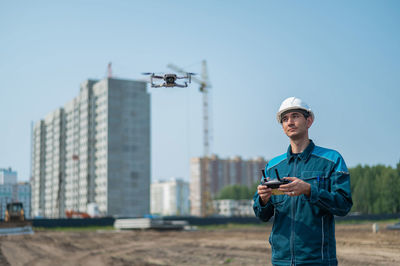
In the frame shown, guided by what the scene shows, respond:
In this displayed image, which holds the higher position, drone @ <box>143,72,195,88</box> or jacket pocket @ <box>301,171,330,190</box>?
drone @ <box>143,72,195,88</box>

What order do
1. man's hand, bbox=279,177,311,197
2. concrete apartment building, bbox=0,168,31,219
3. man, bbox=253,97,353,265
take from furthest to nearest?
concrete apartment building, bbox=0,168,31,219 < man, bbox=253,97,353,265 < man's hand, bbox=279,177,311,197

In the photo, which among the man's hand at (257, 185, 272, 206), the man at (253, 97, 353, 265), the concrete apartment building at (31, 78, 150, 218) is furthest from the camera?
the concrete apartment building at (31, 78, 150, 218)

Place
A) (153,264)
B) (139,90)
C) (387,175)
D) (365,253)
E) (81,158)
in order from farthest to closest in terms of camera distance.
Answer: (81,158)
(139,90)
(387,175)
(365,253)
(153,264)

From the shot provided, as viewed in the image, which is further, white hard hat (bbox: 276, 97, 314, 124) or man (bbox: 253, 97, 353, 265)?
white hard hat (bbox: 276, 97, 314, 124)

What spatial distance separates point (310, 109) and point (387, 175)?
23.0 meters

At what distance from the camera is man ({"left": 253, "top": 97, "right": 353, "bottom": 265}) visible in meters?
4.38

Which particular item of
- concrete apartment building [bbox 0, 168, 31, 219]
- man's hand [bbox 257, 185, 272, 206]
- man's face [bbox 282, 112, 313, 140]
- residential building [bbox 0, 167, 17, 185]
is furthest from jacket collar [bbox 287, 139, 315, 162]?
residential building [bbox 0, 167, 17, 185]

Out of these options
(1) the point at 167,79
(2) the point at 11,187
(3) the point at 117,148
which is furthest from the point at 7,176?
(1) the point at 167,79

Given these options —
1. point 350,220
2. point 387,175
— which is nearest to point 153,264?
point 387,175

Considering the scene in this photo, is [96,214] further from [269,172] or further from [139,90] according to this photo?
[269,172]

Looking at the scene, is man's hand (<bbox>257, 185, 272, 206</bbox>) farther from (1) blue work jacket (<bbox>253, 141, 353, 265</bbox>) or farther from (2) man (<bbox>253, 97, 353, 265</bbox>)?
(1) blue work jacket (<bbox>253, 141, 353, 265</bbox>)

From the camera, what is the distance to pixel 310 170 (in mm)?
4676

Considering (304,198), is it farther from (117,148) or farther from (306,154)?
(117,148)

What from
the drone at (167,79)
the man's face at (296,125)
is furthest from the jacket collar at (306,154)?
the drone at (167,79)
